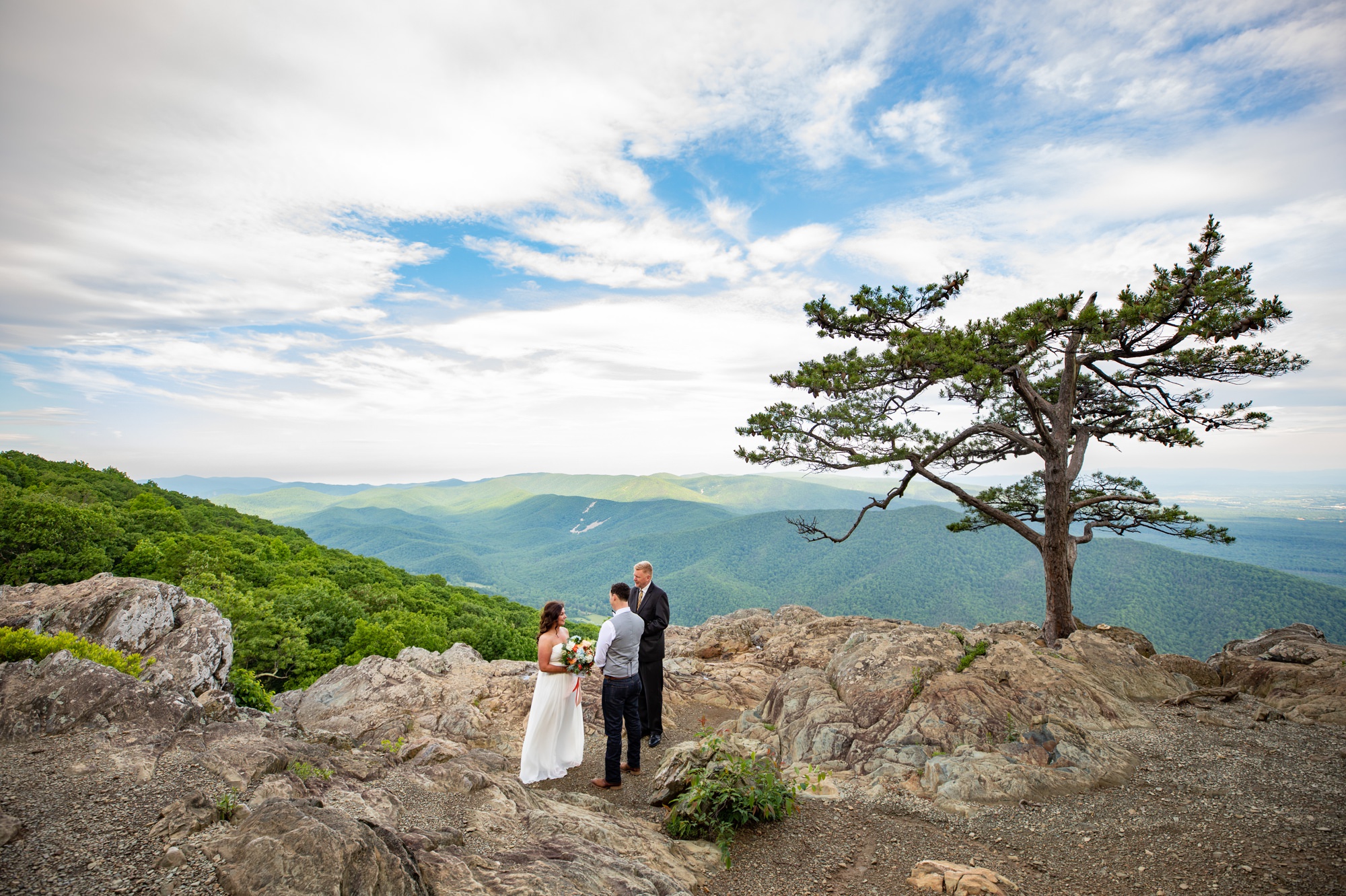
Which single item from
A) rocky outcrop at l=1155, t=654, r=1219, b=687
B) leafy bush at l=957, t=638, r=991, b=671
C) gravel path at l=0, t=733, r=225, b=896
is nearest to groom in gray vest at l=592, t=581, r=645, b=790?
gravel path at l=0, t=733, r=225, b=896

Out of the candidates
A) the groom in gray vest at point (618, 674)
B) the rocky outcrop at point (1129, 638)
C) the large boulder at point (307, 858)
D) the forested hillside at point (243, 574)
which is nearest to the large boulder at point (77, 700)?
the large boulder at point (307, 858)

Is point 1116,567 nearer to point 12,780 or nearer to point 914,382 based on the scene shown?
point 914,382

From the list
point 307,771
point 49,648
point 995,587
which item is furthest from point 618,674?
point 995,587

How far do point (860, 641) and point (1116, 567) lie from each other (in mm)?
133301

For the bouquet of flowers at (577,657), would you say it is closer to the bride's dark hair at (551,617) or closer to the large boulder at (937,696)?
the bride's dark hair at (551,617)

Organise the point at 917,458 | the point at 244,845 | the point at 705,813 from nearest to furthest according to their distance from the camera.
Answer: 1. the point at 244,845
2. the point at 705,813
3. the point at 917,458

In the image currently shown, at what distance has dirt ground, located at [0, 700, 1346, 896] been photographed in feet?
12.3

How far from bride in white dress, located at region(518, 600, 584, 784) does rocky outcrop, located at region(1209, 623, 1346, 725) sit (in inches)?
455

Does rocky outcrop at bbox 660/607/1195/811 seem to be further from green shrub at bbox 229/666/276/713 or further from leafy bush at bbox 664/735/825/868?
green shrub at bbox 229/666/276/713

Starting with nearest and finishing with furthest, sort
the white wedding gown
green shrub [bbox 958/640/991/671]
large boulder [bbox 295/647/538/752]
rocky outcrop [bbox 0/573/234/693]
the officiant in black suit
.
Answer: the white wedding gown → the officiant in black suit → green shrub [bbox 958/640/991/671] → rocky outcrop [bbox 0/573/234/693] → large boulder [bbox 295/647/538/752]

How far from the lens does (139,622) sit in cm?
1117

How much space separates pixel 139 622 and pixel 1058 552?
67.8ft

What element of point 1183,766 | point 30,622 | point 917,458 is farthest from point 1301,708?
point 30,622

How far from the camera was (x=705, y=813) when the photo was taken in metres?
6.15
